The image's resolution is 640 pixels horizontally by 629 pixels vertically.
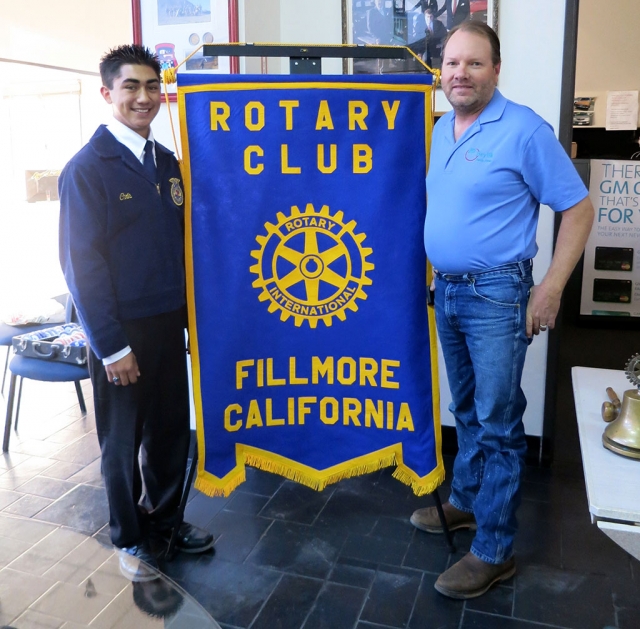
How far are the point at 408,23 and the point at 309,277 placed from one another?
4.44ft

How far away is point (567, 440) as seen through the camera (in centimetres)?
332

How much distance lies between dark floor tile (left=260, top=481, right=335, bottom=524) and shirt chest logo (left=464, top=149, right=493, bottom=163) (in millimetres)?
1460

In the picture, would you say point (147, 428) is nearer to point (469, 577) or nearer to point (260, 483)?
point (260, 483)

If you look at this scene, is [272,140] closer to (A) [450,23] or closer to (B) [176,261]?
(B) [176,261]

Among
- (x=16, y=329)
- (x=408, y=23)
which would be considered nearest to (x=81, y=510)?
(x=16, y=329)

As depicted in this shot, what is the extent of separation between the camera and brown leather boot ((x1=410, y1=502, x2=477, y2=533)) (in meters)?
2.43

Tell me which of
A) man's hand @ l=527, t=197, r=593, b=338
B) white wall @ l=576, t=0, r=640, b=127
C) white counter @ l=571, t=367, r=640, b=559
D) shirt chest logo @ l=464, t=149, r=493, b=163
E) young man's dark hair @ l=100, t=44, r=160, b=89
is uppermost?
white wall @ l=576, t=0, r=640, b=127

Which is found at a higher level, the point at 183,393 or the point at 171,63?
the point at 171,63

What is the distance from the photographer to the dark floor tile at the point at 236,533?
2.35 meters

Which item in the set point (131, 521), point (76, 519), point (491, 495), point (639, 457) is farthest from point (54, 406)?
point (639, 457)

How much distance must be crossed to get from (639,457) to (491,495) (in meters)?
0.74

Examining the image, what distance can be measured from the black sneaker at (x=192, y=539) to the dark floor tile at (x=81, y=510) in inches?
14.7

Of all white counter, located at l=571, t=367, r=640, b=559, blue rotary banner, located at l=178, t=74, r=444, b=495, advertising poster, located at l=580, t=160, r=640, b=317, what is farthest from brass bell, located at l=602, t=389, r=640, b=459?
advertising poster, located at l=580, t=160, r=640, b=317

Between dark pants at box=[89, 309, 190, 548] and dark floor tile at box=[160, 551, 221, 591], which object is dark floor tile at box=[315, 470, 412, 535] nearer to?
dark floor tile at box=[160, 551, 221, 591]
